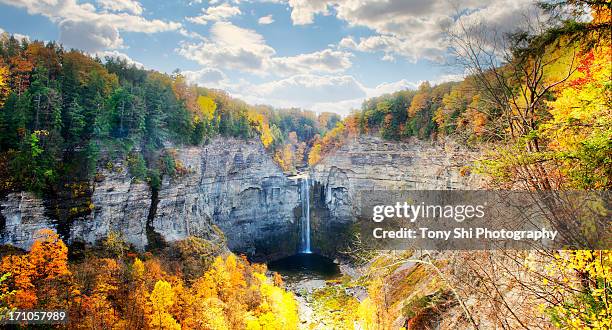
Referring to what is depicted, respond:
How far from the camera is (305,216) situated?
61.6 metres

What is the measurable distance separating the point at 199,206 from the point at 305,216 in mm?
21285

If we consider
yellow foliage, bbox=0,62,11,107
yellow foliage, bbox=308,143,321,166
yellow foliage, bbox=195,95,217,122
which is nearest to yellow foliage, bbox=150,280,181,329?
yellow foliage, bbox=0,62,11,107

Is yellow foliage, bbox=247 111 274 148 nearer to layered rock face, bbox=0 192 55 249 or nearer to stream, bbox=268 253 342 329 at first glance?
stream, bbox=268 253 342 329

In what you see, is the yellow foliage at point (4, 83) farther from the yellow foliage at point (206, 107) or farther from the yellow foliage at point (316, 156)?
the yellow foliage at point (316, 156)

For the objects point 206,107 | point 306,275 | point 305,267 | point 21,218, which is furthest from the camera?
point 305,267

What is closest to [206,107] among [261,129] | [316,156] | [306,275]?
[261,129]

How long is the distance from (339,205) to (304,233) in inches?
304

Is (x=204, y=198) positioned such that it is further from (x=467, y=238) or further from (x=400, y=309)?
(x=467, y=238)

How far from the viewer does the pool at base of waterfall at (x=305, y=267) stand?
153ft

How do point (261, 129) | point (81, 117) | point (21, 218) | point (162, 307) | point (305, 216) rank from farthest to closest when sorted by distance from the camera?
point (261, 129)
point (305, 216)
point (81, 117)
point (21, 218)
point (162, 307)

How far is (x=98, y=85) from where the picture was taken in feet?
123

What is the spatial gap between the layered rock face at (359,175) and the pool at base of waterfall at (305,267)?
3344mm

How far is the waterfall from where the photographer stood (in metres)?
59.7

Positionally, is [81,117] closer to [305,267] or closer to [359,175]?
[305,267]
